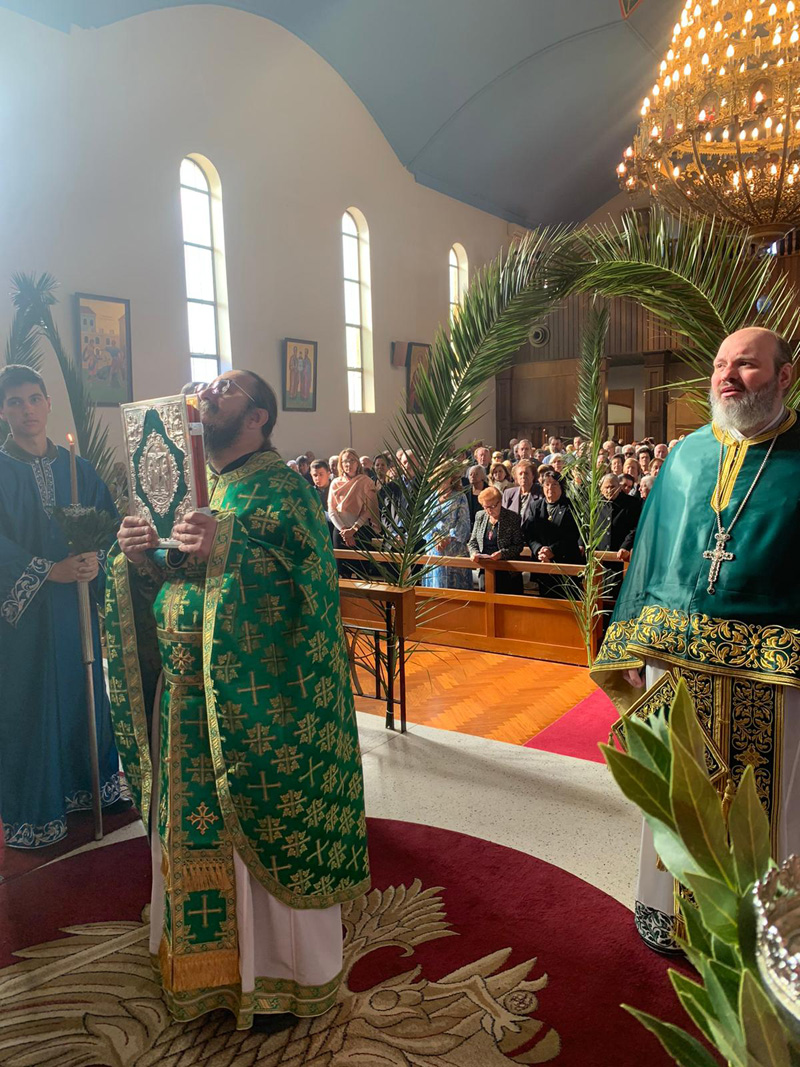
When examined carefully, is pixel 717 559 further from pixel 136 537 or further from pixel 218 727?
pixel 136 537

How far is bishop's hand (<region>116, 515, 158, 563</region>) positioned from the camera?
2227mm

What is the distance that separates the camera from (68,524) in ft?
11.0

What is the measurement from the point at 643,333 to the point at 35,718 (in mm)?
16648

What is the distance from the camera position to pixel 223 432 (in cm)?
229

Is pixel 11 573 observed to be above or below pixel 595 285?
below

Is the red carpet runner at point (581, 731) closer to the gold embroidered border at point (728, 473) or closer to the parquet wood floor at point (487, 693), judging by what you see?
the parquet wood floor at point (487, 693)

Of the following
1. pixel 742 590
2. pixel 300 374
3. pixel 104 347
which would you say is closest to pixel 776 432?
pixel 742 590

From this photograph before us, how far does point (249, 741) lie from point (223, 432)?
86 centimetres

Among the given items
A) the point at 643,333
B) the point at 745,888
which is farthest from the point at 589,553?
the point at 643,333

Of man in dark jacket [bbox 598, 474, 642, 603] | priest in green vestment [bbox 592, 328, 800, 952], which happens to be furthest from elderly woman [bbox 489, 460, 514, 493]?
priest in green vestment [bbox 592, 328, 800, 952]

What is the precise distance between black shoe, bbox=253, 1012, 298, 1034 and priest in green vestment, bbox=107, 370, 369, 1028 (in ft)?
0.06

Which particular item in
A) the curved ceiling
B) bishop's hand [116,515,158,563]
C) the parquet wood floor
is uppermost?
the curved ceiling

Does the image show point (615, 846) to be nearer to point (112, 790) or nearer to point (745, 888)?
point (112, 790)

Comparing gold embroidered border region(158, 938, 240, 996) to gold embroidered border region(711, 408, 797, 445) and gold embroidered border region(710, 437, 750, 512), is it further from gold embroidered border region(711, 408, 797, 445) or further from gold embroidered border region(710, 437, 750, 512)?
gold embroidered border region(711, 408, 797, 445)
